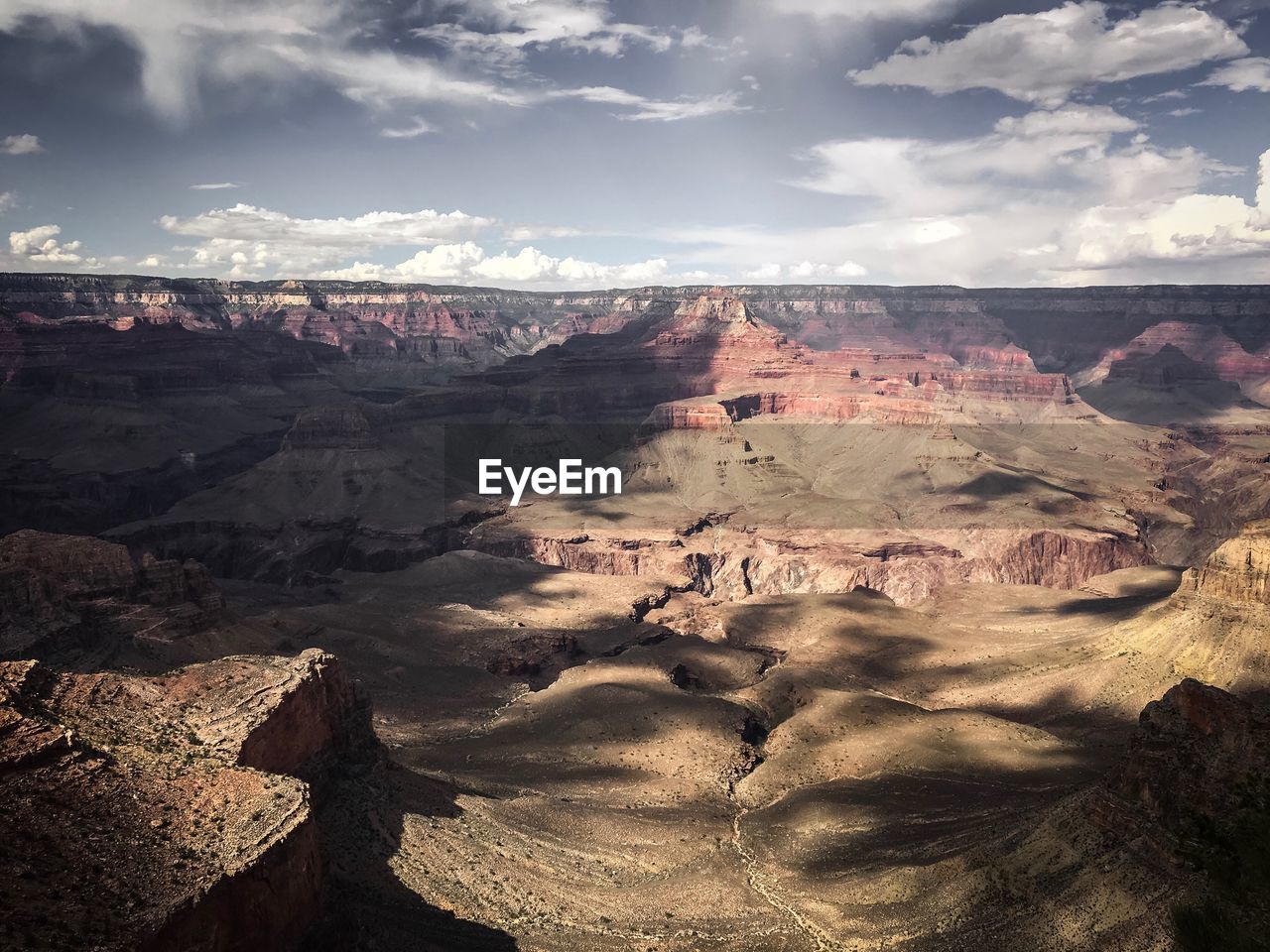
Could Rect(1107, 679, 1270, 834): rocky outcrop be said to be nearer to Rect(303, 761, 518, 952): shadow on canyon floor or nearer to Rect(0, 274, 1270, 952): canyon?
Rect(0, 274, 1270, 952): canyon

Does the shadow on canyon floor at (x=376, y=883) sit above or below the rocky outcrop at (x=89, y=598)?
below

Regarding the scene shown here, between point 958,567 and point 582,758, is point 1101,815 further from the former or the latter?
point 958,567

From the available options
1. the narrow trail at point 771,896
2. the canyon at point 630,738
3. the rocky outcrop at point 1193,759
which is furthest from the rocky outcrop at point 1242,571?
the narrow trail at point 771,896

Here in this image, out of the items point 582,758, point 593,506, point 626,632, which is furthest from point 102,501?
point 582,758

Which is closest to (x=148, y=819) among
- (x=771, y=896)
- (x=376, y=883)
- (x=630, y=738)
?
(x=376, y=883)

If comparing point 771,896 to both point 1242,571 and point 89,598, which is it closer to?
point 1242,571

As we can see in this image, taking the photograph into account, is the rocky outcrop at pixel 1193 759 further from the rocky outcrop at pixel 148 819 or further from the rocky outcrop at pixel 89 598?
the rocky outcrop at pixel 89 598

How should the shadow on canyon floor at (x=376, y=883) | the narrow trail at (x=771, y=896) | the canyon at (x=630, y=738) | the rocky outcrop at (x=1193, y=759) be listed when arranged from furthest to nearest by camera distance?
1. the narrow trail at (x=771, y=896)
2. the rocky outcrop at (x=1193, y=759)
3. the shadow on canyon floor at (x=376, y=883)
4. the canyon at (x=630, y=738)
